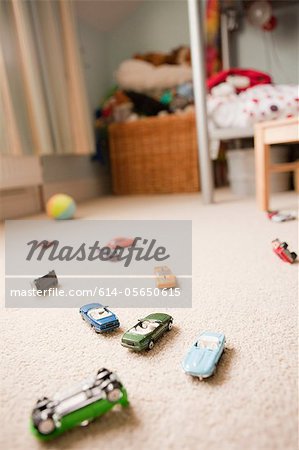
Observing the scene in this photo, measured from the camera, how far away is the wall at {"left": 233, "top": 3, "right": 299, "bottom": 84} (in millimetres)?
2242

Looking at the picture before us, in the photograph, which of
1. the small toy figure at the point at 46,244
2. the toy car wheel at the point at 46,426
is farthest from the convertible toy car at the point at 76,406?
the small toy figure at the point at 46,244

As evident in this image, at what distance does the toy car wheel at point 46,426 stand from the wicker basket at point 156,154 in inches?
81.8

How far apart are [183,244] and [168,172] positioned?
4.61 feet

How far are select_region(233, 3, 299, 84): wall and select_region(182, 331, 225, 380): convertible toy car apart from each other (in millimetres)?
2292

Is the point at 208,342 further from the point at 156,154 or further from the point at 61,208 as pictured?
the point at 156,154

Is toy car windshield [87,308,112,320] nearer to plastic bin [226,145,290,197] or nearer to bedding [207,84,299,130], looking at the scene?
bedding [207,84,299,130]

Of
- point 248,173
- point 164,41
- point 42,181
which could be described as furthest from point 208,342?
point 164,41

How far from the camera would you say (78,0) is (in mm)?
2414

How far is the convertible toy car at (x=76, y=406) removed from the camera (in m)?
0.35

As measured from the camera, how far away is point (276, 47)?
2.32m

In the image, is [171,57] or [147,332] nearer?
[147,332]

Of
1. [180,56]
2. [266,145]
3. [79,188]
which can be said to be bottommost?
[79,188]

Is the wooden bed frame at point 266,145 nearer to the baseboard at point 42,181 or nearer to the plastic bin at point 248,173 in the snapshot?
the plastic bin at point 248,173

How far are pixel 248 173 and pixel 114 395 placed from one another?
1.71m
